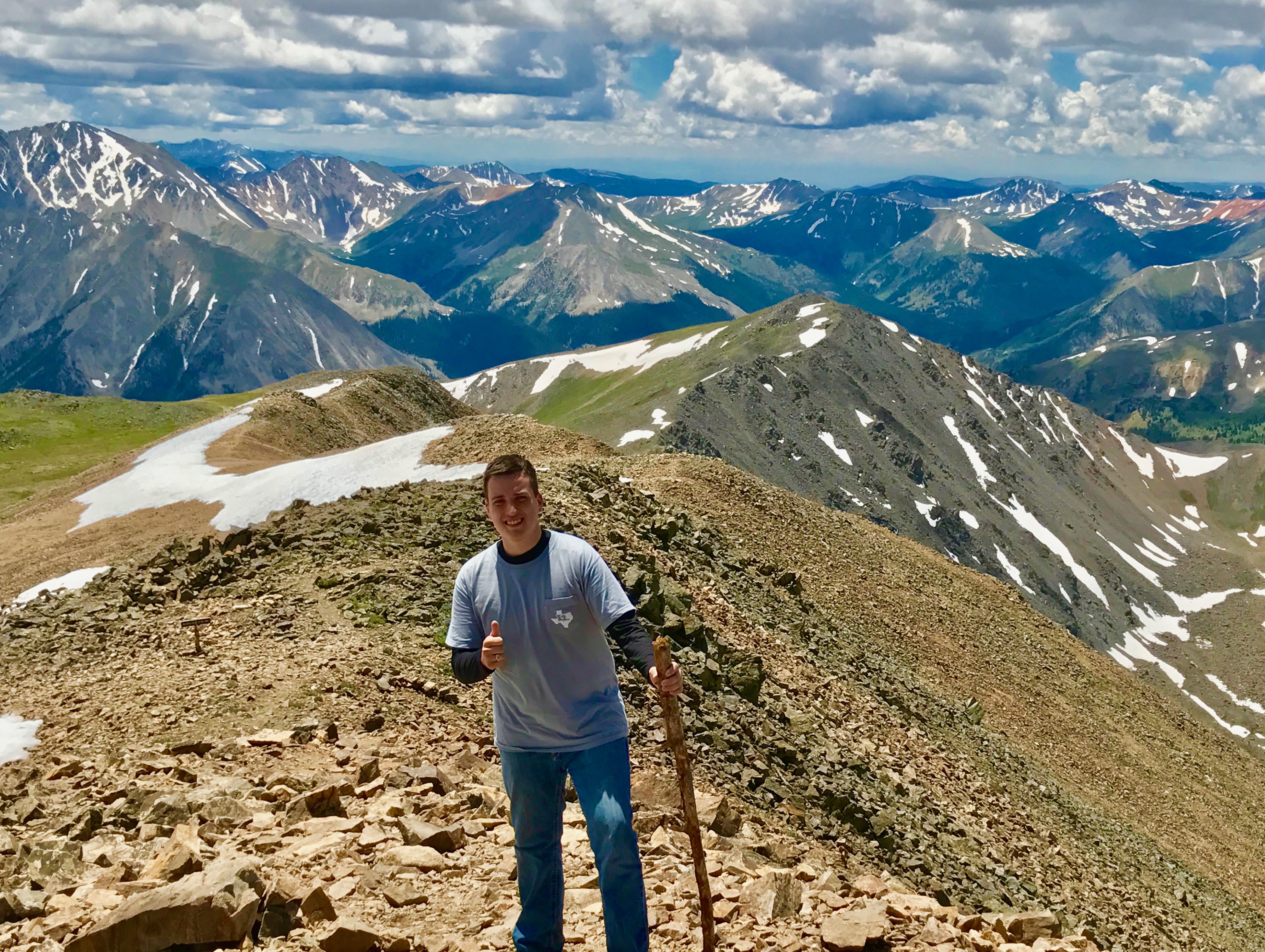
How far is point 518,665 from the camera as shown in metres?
8.41

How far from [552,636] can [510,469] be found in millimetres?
1513

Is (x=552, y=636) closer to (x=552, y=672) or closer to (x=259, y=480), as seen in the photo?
(x=552, y=672)

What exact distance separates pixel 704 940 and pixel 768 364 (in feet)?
513

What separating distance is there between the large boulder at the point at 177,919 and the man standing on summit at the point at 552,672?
8.75 ft

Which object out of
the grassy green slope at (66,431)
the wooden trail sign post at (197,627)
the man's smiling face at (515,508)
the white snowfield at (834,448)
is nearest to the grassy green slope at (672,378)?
the white snowfield at (834,448)

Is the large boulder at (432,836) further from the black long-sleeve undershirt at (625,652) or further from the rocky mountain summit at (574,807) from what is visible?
the black long-sleeve undershirt at (625,652)

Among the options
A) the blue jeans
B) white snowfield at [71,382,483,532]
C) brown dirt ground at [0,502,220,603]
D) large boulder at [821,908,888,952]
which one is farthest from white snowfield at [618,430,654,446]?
the blue jeans

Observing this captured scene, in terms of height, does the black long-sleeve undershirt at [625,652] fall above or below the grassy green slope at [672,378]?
above

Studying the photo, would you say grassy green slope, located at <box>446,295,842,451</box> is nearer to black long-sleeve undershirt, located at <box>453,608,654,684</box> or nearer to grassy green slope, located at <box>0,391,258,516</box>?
grassy green slope, located at <box>0,391,258,516</box>

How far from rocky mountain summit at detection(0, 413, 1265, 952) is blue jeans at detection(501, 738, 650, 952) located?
0.82 meters

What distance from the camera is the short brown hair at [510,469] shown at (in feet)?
26.8

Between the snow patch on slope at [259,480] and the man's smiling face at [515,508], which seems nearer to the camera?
the man's smiling face at [515,508]

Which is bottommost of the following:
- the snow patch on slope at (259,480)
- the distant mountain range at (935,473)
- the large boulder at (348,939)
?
the distant mountain range at (935,473)

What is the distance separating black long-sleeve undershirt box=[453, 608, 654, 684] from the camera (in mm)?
8250
